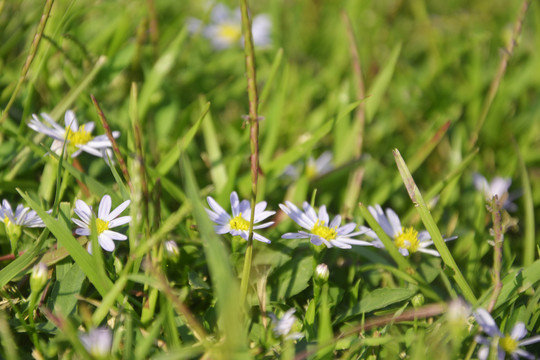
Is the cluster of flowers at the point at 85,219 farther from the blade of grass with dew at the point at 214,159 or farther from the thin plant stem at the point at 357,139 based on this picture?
the thin plant stem at the point at 357,139

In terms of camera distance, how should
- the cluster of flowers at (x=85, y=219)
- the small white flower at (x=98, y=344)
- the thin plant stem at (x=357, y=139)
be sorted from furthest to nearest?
the thin plant stem at (x=357, y=139) → the cluster of flowers at (x=85, y=219) → the small white flower at (x=98, y=344)

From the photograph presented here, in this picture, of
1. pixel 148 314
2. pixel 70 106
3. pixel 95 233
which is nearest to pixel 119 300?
pixel 148 314

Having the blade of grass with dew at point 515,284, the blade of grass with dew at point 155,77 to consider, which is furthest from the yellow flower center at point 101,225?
the blade of grass with dew at point 515,284

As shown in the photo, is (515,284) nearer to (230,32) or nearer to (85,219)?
(85,219)

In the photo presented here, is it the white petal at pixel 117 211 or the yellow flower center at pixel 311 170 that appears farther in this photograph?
the yellow flower center at pixel 311 170

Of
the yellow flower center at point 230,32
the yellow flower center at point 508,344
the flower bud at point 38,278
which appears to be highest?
the yellow flower center at point 230,32

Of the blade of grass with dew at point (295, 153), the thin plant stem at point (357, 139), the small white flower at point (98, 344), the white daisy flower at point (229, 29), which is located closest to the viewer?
the small white flower at point (98, 344)
